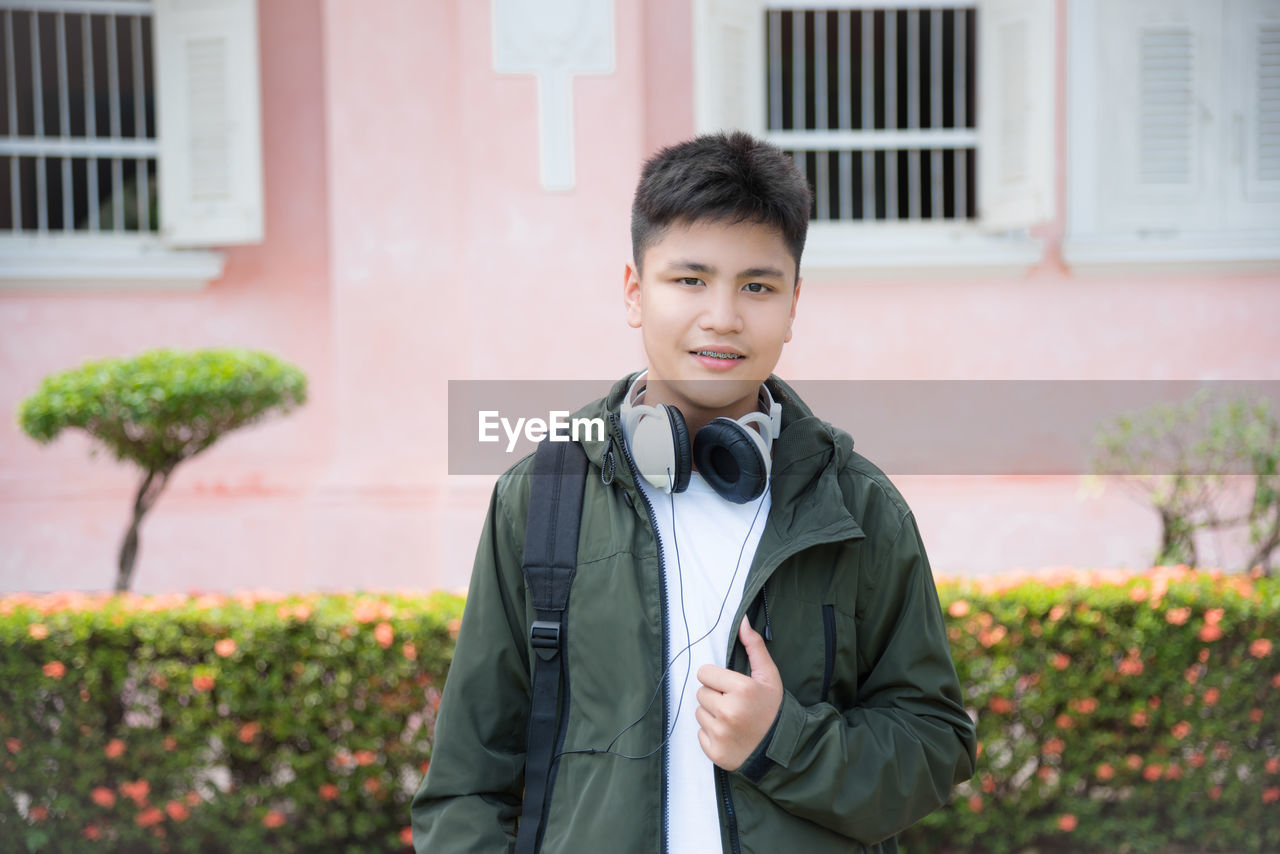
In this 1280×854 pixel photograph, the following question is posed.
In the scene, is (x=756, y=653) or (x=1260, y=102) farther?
(x=1260, y=102)

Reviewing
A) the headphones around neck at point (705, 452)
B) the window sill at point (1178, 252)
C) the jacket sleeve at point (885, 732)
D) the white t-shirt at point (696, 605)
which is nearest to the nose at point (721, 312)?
the headphones around neck at point (705, 452)

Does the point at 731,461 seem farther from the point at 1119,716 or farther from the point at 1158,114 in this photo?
the point at 1158,114

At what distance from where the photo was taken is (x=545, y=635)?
1.42 metres

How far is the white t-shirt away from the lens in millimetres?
1403

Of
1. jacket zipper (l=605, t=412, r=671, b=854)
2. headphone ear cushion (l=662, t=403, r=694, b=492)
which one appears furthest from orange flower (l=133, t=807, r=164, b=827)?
headphone ear cushion (l=662, t=403, r=694, b=492)

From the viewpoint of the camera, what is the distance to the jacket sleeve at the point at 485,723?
140 cm

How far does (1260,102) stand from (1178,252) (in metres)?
0.86

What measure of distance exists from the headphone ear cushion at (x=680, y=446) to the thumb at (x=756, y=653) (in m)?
0.20

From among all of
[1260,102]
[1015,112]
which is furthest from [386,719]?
[1260,102]

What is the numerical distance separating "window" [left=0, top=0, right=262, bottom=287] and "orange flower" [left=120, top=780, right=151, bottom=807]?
10.4 ft

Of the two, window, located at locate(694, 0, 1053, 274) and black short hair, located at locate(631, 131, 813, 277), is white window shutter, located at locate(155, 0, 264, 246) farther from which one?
black short hair, located at locate(631, 131, 813, 277)

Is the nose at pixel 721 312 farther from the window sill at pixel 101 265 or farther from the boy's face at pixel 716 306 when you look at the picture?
A: the window sill at pixel 101 265

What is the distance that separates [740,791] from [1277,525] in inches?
138

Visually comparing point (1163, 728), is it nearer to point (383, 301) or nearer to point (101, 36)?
point (383, 301)
